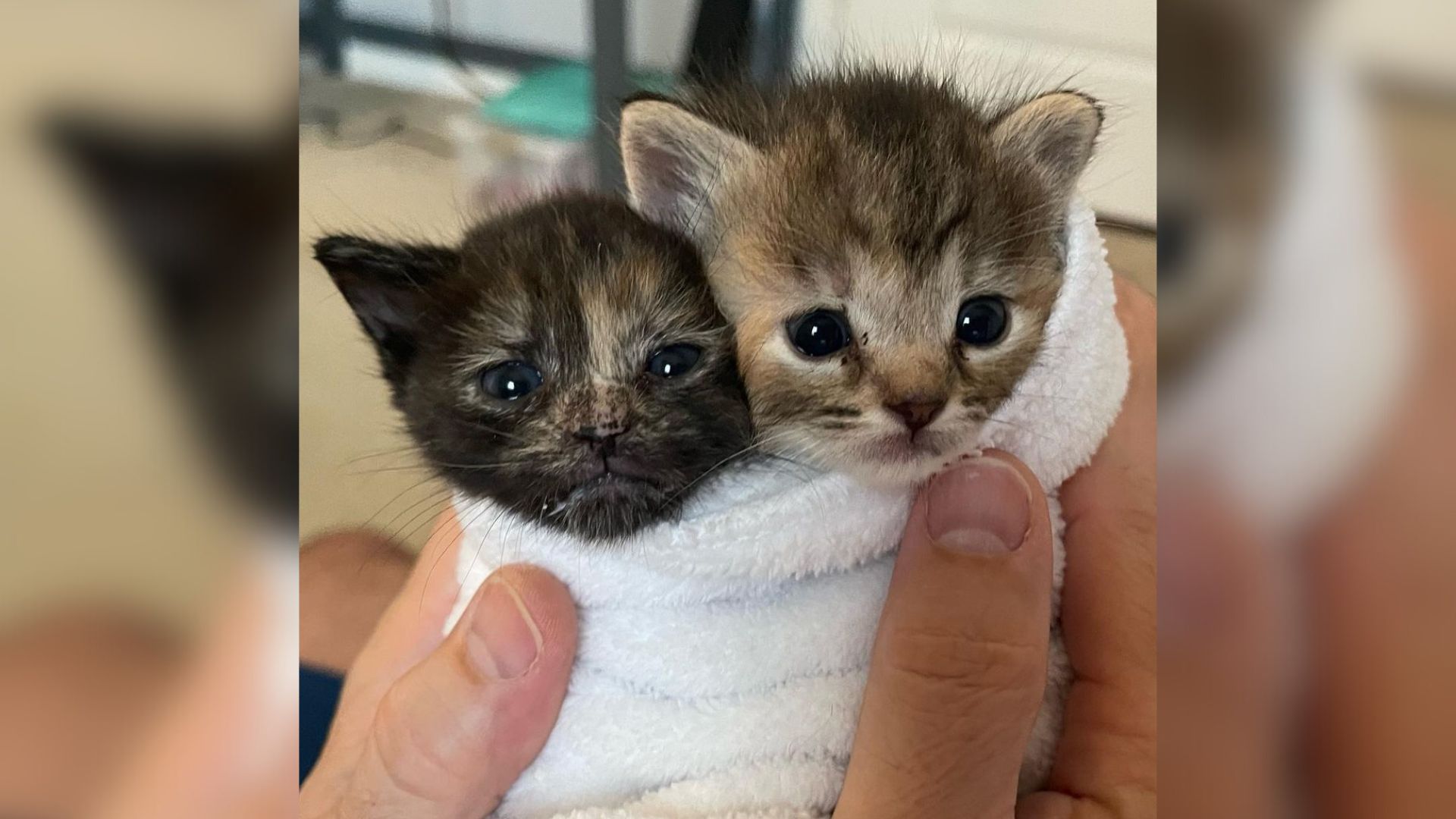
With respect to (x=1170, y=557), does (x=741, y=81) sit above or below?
above

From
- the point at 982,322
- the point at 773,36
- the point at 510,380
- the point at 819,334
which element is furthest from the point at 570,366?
the point at 773,36

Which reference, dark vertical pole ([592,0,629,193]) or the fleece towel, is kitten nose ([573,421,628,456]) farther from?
dark vertical pole ([592,0,629,193])

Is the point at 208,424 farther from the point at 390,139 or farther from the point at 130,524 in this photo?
the point at 390,139

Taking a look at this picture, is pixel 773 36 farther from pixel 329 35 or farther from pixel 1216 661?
pixel 1216 661

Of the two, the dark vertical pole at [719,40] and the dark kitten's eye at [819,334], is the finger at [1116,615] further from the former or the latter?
the dark vertical pole at [719,40]

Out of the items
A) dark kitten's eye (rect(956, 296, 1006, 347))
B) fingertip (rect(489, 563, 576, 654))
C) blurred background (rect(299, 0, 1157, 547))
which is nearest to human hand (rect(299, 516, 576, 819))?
fingertip (rect(489, 563, 576, 654))

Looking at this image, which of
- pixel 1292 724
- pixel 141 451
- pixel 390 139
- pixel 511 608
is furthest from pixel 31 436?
pixel 1292 724
